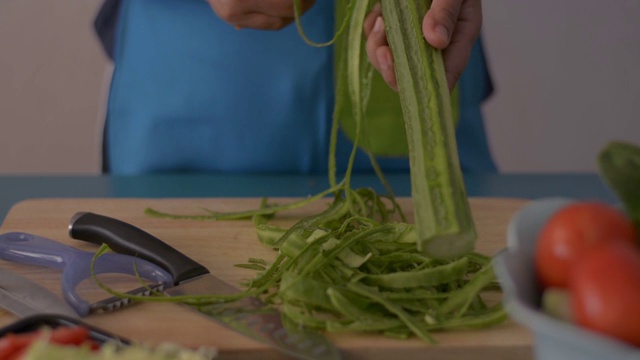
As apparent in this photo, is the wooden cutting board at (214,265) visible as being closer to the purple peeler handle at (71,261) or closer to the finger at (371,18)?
the purple peeler handle at (71,261)

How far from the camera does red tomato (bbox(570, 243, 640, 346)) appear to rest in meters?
0.62

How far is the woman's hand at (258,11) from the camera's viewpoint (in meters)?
1.61

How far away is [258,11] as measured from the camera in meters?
1.63

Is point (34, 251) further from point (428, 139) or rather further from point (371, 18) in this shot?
point (371, 18)

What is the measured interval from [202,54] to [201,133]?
0.18 m

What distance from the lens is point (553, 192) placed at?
1.84 meters

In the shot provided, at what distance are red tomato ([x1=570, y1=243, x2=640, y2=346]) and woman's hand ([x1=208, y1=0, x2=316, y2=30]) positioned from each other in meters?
1.07

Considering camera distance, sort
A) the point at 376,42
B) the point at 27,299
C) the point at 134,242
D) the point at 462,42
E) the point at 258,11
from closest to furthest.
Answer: the point at 27,299 < the point at 134,242 < the point at 462,42 < the point at 376,42 < the point at 258,11

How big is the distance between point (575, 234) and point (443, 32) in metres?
0.63

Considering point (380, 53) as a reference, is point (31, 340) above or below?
below

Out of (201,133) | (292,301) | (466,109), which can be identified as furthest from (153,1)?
(292,301)

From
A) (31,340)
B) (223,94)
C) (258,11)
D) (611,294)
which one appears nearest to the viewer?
(611,294)

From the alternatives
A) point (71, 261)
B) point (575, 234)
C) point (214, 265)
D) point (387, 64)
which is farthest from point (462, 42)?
point (575, 234)

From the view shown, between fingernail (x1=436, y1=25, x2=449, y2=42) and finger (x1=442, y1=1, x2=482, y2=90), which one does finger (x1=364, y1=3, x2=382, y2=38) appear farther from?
fingernail (x1=436, y1=25, x2=449, y2=42)
